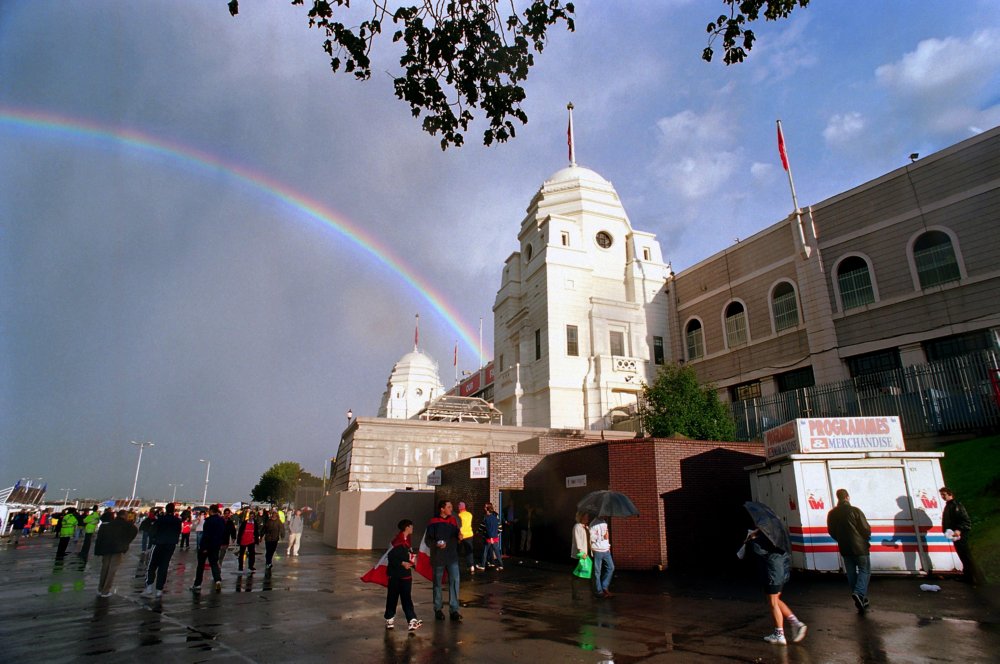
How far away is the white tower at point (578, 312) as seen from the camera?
37.0m

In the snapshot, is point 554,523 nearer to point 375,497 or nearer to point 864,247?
point 375,497

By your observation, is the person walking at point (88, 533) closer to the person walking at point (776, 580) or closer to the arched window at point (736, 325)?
the person walking at point (776, 580)

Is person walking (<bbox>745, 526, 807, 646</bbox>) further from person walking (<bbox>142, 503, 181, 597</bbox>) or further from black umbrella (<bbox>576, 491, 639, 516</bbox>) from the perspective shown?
person walking (<bbox>142, 503, 181, 597</bbox>)

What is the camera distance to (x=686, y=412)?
81.0 feet

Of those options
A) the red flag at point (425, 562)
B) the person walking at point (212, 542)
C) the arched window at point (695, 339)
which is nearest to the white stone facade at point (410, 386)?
the arched window at point (695, 339)

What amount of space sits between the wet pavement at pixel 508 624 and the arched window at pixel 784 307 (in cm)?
2001

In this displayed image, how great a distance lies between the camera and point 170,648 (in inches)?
272

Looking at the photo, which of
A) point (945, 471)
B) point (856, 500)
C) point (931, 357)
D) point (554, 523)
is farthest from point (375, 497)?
point (931, 357)

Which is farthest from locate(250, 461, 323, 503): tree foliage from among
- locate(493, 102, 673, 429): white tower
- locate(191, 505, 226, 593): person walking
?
locate(191, 505, 226, 593): person walking

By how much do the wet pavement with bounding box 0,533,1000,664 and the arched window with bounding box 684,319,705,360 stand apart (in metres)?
24.3

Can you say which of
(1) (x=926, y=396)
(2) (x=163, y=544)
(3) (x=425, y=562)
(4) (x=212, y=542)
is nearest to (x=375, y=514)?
(4) (x=212, y=542)

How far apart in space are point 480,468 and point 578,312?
20.8 metres

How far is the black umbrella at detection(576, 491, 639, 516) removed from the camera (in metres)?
11.3

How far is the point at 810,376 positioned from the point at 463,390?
129 ft
